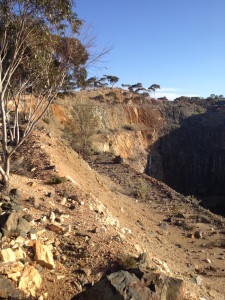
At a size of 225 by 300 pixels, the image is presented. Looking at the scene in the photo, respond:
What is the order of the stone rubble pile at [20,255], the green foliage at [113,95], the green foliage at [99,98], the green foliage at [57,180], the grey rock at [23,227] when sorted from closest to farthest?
1. the stone rubble pile at [20,255]
2. the grey rock at [23,227]
3. the green foliage at [57,180]
4. the green foliage at [99,98]
5. the green foliage at [113,95]

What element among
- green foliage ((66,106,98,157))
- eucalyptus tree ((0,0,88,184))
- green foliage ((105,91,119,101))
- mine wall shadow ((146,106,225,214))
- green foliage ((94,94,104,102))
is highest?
green foliage ((105,91,119,101))

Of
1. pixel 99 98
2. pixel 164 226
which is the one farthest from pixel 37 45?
pixel 99 98

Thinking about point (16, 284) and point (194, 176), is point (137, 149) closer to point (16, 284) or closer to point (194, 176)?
point (194, 176)

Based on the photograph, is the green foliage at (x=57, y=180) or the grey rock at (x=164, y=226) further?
the grey rock at (x=164, y=226)

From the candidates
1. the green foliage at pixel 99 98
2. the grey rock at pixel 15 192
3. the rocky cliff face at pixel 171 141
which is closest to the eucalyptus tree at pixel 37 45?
the grey rock at pixel 15 192

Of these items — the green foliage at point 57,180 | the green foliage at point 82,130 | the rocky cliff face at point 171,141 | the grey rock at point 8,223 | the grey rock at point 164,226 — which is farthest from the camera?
the rocky cliff face at point 171,141

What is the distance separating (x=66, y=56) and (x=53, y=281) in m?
6.16

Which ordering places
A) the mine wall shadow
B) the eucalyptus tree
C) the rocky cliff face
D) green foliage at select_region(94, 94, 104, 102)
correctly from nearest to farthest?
the eucalyptus tree, the rocky cliff face, the mine wall shadow, green foliage at select_region(94, 94, 104, 102)

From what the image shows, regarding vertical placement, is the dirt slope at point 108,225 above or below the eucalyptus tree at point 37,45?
below

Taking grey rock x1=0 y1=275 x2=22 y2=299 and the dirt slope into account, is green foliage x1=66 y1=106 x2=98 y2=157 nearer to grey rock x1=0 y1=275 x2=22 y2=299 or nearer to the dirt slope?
the dirt slope

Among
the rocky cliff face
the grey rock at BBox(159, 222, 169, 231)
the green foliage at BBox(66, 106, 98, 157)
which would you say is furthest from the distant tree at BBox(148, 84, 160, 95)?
the grey rock at BBox(159, 222, 169, 231)

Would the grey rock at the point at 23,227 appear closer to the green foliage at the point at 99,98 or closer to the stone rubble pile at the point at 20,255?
the stone rubble pile at the point at 20,255

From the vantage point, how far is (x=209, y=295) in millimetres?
7043

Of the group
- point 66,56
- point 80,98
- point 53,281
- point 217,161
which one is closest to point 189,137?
point 217,161
